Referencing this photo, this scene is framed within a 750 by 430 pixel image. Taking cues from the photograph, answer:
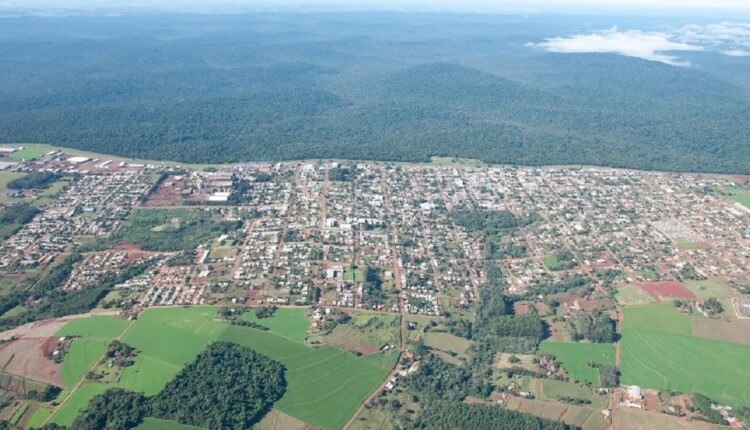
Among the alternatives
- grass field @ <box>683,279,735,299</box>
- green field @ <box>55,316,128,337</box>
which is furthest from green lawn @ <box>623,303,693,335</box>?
green field @ <box>55,316,128,337</box>

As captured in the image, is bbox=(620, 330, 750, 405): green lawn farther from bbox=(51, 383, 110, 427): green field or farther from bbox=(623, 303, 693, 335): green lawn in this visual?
bbox=(51, 383, 110, 427): green field

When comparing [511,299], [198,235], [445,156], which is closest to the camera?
[511,299]

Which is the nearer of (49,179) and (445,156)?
(49,179)

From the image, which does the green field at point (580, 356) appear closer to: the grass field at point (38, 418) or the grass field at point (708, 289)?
the grass field at point (708, 289)

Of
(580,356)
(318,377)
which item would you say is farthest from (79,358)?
(580,356)

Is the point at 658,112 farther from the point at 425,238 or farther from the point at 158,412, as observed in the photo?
the point at 158,412

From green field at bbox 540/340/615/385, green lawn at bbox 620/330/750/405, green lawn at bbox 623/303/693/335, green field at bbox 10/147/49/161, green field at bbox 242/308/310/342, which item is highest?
green field at bbox 10/147/49/161

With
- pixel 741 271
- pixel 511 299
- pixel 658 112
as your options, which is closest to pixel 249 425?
pixel 511 299
